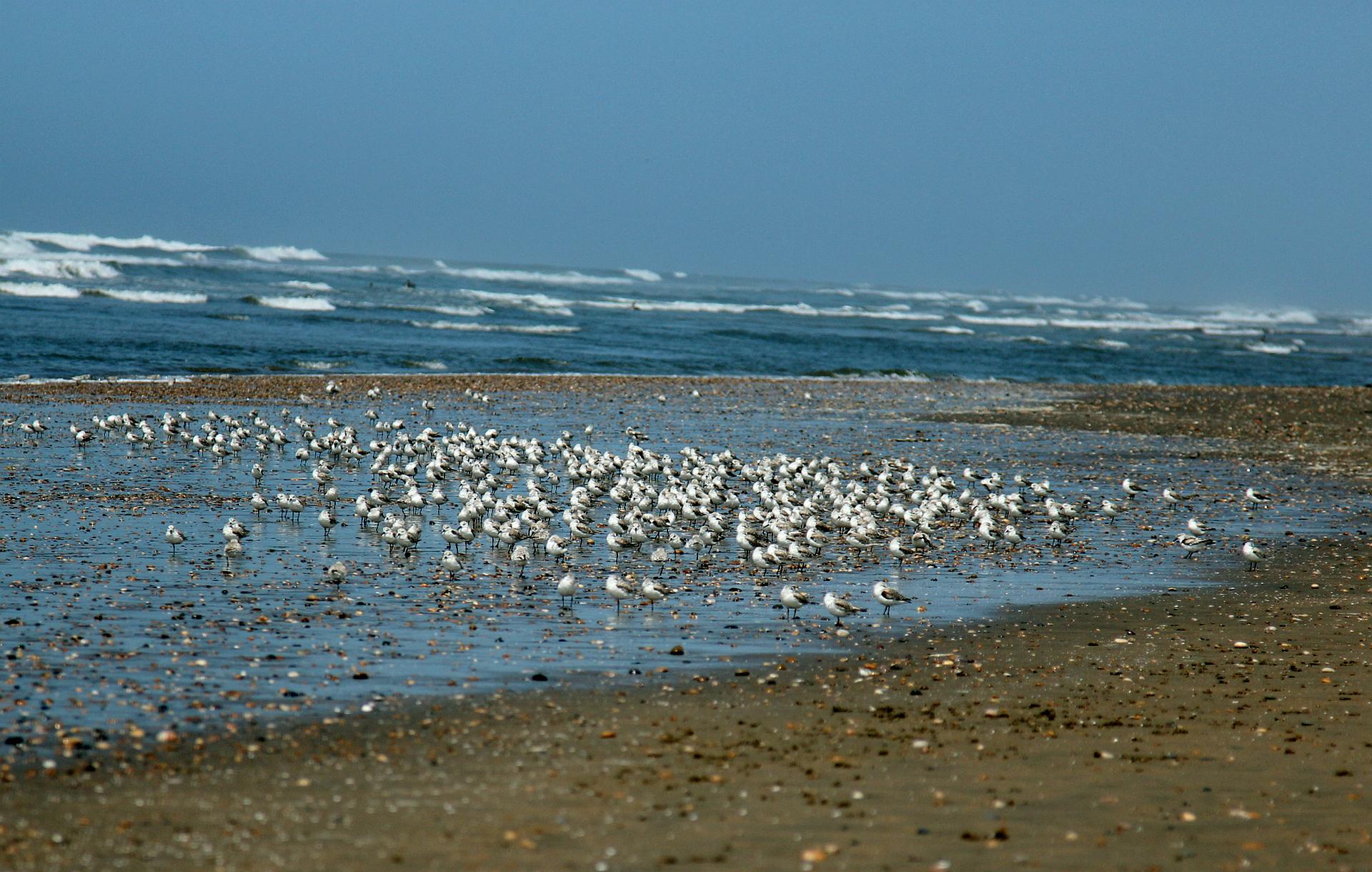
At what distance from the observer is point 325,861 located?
636 centimetres

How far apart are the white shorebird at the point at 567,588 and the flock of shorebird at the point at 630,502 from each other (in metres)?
0.02

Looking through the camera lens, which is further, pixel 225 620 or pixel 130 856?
pixel 225 620

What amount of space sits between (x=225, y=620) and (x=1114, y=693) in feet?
22.5

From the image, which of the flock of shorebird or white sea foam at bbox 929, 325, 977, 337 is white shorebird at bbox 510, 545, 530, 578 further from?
white sea foam at bbox 929, 325, 977, 337

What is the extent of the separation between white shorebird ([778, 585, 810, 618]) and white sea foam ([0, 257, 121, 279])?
217ft

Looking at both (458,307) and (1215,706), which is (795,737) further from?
(458,307)

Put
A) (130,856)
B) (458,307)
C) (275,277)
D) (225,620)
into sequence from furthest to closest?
1. (275,277)
2. (458,307)
3. (225,620)
4. (130,856)

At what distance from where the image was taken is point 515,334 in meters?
57.2

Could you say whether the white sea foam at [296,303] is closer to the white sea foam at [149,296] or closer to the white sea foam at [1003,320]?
the white sea foam at [149,296]

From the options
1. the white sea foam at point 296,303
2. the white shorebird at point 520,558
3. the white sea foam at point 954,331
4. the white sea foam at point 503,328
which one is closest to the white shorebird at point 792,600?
the white shorebird at point 520,558

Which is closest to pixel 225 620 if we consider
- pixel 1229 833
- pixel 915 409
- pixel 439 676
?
pixel 439 676

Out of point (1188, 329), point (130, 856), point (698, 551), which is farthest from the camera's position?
point (1188, 329)

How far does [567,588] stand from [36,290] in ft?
182

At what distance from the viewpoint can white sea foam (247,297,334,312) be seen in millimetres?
63000
